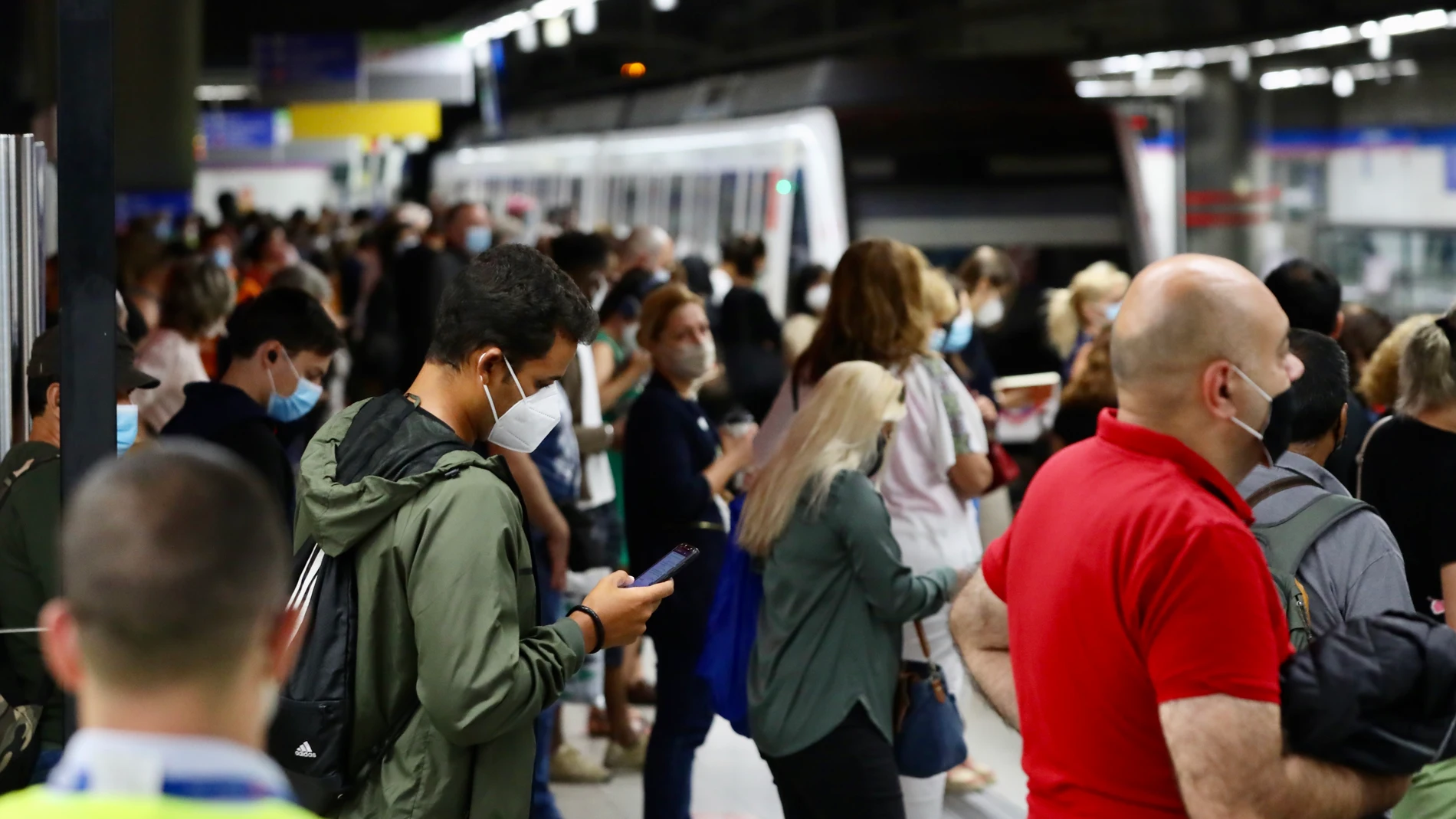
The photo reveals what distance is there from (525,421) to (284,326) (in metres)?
2.03

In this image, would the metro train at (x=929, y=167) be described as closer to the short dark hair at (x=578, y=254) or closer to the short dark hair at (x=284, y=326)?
the short dark hair at (x=578, y=254)

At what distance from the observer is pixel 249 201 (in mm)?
42750

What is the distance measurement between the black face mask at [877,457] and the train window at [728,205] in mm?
9069

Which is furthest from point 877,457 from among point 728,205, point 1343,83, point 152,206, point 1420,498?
point 152,206

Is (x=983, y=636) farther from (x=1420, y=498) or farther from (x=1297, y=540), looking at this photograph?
(x=1420, y=498)

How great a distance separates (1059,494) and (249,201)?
4225 centimetres

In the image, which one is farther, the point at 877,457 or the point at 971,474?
the point at 971,474

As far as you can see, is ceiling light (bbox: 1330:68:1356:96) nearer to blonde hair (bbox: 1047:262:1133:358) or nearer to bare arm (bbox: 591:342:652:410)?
blonde hair (bbox: 1047:262:1133:358)

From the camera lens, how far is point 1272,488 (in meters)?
3.11

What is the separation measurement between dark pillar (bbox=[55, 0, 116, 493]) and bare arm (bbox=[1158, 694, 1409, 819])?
74.6 inches

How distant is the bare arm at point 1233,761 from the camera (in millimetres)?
2191

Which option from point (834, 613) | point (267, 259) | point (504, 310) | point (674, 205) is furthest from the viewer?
point (674, 205)

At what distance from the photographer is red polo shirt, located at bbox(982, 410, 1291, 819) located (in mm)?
2213

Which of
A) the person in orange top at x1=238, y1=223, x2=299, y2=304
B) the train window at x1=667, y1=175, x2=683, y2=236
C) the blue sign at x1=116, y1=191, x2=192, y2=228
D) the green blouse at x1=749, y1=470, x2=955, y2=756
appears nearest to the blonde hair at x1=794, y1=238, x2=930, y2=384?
the green blouse at x1=749, y1=470, x2=955, y2=756
